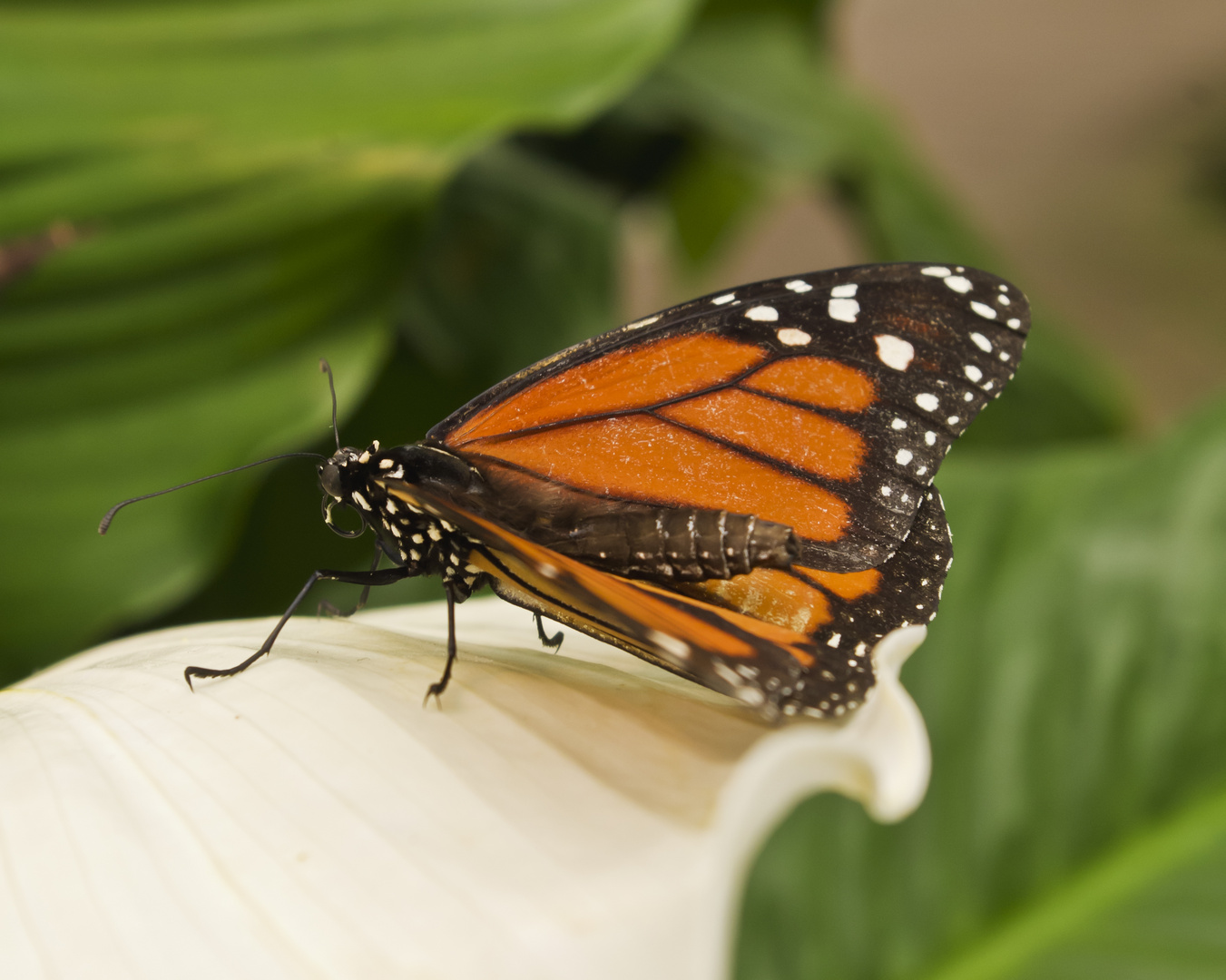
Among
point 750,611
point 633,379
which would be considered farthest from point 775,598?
point 633,379

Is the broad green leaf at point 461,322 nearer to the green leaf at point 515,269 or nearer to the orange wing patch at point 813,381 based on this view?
the green leaf at point 515,269

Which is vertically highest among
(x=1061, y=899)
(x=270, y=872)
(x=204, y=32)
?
(x=204, y=32)

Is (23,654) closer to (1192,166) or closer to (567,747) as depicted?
(567,747)

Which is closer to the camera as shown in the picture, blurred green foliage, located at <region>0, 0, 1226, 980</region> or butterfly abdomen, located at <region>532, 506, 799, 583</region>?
butterfly abdomen, located at <region>532, 506, 799, 583</region>

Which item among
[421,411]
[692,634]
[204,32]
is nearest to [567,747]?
[692,634]

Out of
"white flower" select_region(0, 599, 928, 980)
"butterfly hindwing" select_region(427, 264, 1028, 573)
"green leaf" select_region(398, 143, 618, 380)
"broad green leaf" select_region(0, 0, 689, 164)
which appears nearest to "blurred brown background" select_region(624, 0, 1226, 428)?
"green leaf" select_region(398, 143, 618, 380)

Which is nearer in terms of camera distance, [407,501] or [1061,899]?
[407,501]

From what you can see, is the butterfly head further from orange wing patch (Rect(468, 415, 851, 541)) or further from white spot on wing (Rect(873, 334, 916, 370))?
white spot on wing (Rect(873, 334, 916, 370))

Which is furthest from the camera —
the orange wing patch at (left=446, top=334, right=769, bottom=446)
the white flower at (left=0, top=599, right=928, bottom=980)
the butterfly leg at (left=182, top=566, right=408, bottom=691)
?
the orange wing patch at (left=446, top=334, right=769, bottom=446)
